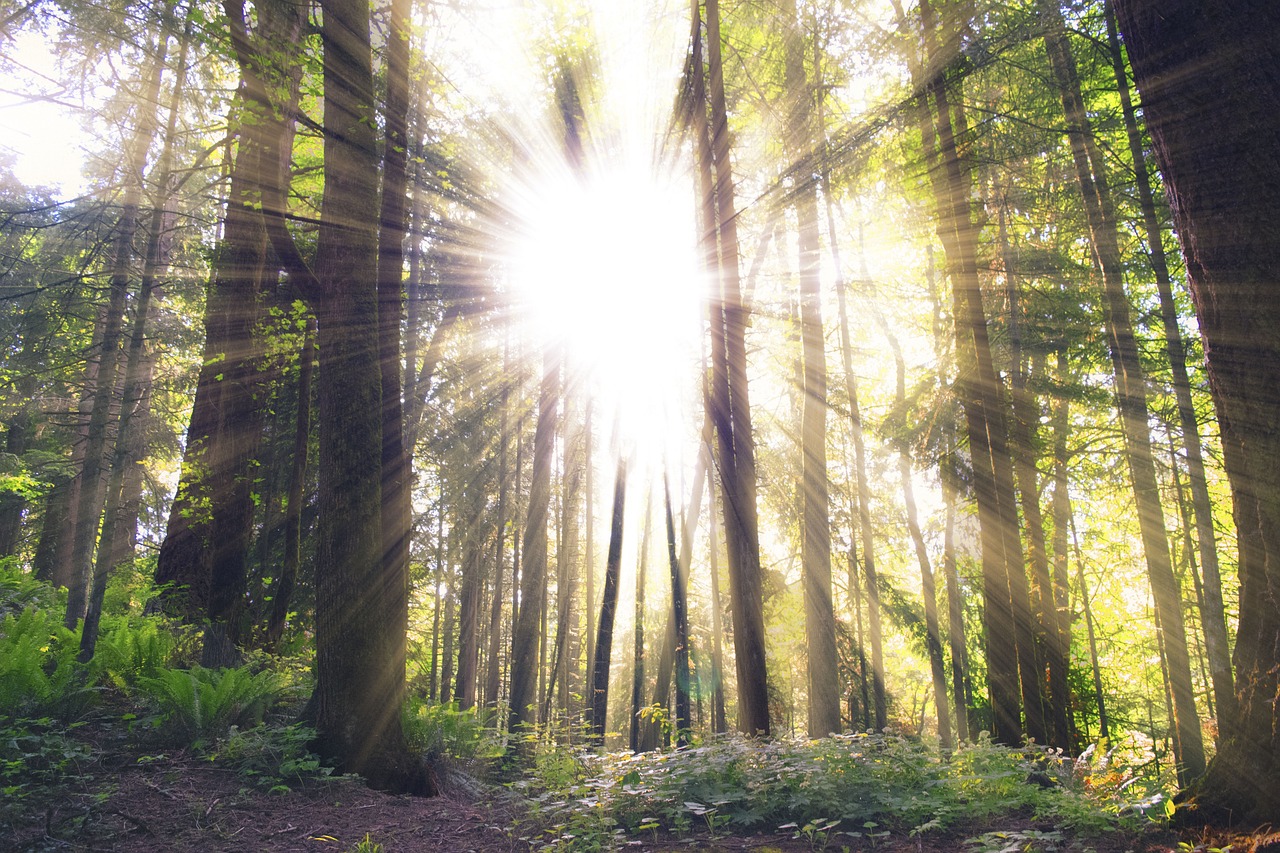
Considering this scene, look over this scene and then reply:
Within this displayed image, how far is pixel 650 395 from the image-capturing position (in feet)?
59.2

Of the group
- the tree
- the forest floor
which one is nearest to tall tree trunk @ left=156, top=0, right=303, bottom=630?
the forest floor

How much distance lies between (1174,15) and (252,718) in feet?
26.7

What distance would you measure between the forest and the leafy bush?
4 centimetres

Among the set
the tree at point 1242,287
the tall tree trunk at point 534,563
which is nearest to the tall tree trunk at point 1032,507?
the tree at point 1242,287

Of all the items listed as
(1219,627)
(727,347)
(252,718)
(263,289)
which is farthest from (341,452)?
(1219,627)

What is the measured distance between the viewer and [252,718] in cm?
588

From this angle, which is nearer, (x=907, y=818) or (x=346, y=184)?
(x=907, y=818)

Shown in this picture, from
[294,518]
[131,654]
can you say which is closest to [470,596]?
[294,518]

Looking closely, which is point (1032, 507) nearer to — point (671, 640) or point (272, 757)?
point (272, 757)

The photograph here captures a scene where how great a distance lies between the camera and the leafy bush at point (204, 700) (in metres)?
5.47

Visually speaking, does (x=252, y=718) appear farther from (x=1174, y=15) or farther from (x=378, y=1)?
(x=378, y=1)

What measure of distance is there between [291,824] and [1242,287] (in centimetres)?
638

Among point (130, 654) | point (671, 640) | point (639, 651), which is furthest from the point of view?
point (671, 640)

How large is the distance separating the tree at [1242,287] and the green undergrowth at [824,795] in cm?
72
